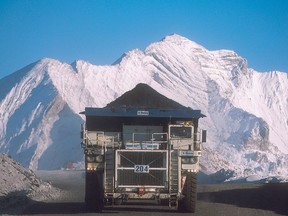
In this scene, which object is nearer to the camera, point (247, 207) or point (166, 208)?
point (166, 208)

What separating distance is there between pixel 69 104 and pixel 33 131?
9230 mm

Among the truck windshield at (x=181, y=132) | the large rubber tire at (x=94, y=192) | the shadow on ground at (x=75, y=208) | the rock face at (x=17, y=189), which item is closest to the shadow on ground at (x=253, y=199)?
the shadow on ground at (x=75, y=208)

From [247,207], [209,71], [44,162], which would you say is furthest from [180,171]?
[209,71]

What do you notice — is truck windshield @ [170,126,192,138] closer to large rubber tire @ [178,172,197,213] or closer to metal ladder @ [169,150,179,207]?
metal ladder @ [169,150,179,207]

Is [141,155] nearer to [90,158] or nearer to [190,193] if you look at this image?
[90,158]

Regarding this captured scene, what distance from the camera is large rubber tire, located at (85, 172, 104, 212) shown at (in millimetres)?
17156

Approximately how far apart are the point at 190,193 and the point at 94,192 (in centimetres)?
292

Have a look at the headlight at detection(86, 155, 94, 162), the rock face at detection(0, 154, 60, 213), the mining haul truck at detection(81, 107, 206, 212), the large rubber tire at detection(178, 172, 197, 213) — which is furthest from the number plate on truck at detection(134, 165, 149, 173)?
the rock face at detection(0, 154, 60, 213)

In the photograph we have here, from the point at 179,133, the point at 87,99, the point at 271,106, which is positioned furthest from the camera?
the point at 271,106

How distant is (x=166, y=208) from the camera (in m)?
19.0

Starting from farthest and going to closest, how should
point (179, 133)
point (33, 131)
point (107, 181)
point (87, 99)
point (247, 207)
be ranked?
point (87, 99) → point (33, 131) → point (247, 207) → point (179, 133) → point (107, 181)

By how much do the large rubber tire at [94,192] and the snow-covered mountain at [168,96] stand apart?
Answer: 245 ft

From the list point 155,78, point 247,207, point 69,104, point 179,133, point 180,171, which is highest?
point 155,78

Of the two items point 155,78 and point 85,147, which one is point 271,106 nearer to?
point 155,78
